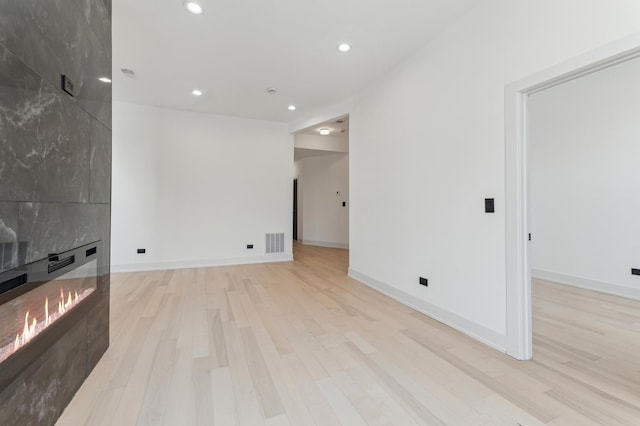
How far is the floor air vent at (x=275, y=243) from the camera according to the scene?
18.4 ft

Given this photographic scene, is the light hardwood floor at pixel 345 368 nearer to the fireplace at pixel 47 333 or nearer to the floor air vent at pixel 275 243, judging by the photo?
the fireplace at pixel 47 333

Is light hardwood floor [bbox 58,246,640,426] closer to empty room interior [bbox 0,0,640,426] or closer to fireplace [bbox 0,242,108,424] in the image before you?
empty room interior [bbox 0,0,640,426]

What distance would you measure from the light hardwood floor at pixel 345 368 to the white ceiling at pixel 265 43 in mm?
2811

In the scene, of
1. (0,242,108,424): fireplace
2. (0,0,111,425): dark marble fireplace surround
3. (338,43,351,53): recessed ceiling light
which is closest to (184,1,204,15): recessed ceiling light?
(0,0,111,425): dark marble fireplace surround

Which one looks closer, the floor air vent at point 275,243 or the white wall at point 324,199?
the floor air vent at point 275,243

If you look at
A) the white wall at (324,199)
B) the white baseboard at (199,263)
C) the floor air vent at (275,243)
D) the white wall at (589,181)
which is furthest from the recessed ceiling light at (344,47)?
the white wall at (324,199)

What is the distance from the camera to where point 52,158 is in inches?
54.2

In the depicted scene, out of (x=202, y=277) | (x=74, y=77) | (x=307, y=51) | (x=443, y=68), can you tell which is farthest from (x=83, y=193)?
(x=443, y=68)

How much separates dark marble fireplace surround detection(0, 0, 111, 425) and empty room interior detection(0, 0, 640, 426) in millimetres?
14

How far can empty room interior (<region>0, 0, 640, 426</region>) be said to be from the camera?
56.5 inches

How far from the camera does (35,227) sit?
1.26m

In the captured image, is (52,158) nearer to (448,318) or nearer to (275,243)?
(448,318)

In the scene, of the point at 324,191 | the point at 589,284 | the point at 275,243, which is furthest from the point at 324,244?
the point at 589,284

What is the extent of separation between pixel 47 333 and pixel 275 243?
4342 millimetres
